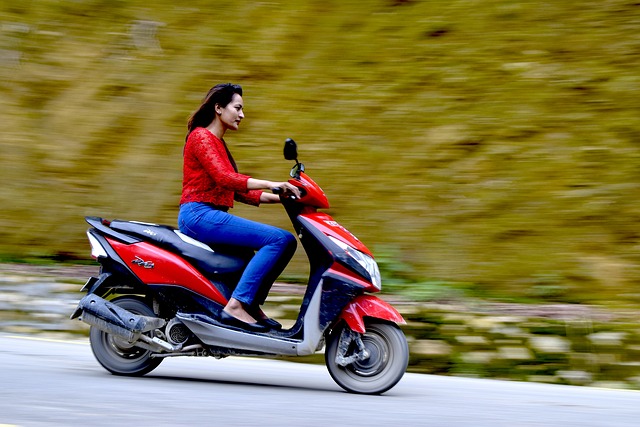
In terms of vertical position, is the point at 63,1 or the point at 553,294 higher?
the point at 63,1

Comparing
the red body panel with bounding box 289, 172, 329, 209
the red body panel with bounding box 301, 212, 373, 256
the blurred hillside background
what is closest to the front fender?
the red body panel with bounding box 301, 212, 373, 256

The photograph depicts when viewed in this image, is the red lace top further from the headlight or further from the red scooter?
the headlight

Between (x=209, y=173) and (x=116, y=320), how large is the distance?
118 centimetres

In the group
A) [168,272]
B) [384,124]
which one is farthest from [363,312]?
[384,124]

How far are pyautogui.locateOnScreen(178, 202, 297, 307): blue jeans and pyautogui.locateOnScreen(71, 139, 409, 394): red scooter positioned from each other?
0.40ft

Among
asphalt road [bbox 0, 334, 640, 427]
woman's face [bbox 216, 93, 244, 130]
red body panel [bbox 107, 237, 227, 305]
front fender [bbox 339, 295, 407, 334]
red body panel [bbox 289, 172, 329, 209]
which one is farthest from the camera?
woman's face [bbox 216, 93, 244, 130]

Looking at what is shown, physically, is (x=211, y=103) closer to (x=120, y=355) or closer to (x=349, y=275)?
(x=349, y=275)

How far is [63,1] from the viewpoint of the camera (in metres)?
15.2

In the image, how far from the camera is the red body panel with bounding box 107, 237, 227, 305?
6.74 meters

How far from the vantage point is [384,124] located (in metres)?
12.0

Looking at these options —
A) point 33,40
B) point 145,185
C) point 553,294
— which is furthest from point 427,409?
point 33,40

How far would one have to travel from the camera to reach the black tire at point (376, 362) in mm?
6492

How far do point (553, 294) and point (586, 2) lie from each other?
15.3 feet

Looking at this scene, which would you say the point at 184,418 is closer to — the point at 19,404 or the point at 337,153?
the point at 19,404
